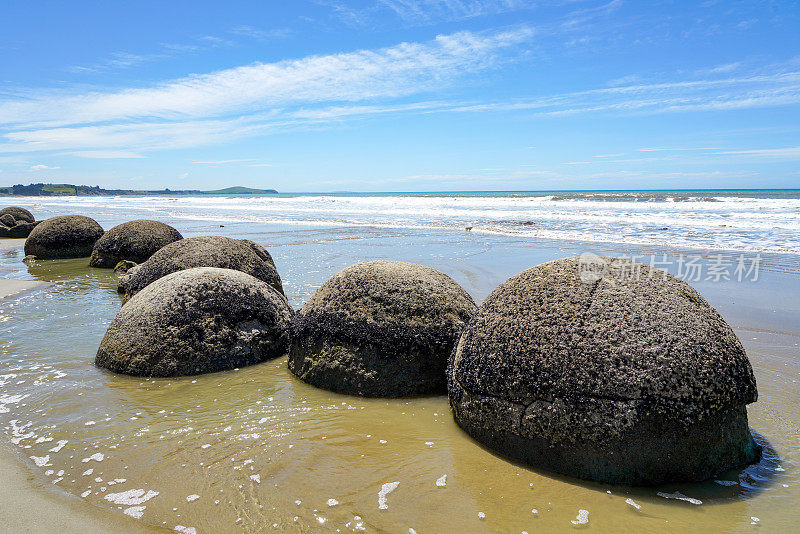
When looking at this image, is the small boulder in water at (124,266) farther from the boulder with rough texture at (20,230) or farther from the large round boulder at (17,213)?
the large round boulder at (17,213)

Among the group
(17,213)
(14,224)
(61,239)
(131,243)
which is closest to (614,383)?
(131,243)

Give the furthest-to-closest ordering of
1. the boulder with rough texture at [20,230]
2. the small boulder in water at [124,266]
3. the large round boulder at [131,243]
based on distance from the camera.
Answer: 1. the boulder with rough texture at [20,230]
2. the large round boulder at [131,243]
3. the small boulder in water at [124,266]

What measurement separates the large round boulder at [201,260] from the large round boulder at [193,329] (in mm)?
1742

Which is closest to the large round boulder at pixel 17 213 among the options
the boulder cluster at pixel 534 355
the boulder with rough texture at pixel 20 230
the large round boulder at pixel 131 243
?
the boulder with rough texture at pixel 20 230

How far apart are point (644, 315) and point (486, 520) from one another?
1.70 meters

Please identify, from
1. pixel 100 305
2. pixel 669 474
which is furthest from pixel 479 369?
pixel 100 305

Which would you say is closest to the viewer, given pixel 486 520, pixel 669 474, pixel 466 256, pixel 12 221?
pixel 486 520

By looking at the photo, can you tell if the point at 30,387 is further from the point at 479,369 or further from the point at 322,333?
the point at 479,369

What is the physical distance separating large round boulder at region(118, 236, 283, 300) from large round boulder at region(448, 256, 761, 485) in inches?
202

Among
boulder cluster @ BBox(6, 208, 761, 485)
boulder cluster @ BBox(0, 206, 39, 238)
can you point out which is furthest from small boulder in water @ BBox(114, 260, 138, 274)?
boulder cluster @ BBox(0, 206, 39, 238)

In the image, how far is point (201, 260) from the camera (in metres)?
7.79

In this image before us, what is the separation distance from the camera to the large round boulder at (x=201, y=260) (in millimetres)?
7684

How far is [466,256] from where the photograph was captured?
49.1 feet

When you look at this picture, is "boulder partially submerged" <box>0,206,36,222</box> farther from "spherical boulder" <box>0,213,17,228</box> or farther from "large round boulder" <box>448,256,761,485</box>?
"large round boulder" <box>448,256,761,485</box>
